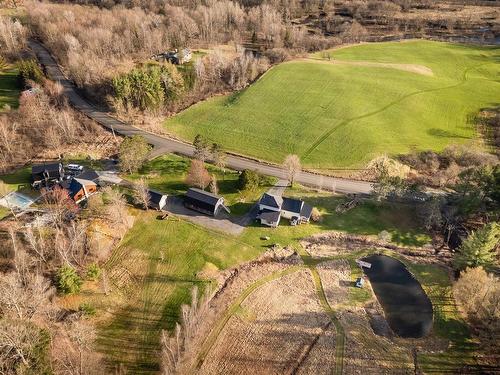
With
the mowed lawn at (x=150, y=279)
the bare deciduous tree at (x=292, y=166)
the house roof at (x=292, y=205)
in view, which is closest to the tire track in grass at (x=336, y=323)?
the mowed lawn at (x=150, y=279)

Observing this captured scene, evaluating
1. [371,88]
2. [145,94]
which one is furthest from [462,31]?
[145,94]

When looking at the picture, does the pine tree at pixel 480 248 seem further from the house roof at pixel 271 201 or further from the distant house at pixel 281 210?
the house roof at pixel 271 201

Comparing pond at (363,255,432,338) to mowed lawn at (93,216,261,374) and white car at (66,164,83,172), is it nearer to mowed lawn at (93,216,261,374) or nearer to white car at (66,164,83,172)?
mowed lawn at (93,216,261,374)

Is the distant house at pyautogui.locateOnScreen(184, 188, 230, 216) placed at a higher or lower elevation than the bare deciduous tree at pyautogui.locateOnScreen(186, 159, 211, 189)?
lower

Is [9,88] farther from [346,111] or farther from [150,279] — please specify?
[346,111]

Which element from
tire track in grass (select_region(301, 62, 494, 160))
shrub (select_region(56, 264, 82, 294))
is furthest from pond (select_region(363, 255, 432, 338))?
shrub (select_region(56, 264, 82, 294))

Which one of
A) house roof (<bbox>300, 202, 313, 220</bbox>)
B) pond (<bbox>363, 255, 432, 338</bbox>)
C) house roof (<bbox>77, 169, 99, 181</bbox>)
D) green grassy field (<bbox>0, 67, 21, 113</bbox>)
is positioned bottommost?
pond (<bbox>363, 255, 432, 338</bbox>)
